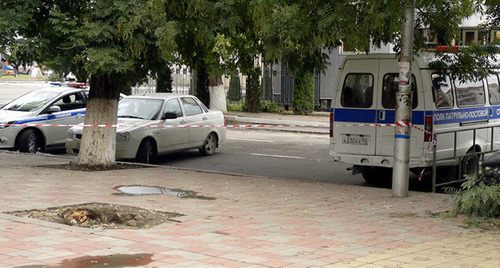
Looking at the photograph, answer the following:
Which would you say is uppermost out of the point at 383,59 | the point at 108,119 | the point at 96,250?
the point at 383,59

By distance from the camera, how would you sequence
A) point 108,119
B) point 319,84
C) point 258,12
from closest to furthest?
point 258,12 → point 108,119 → point 319,84

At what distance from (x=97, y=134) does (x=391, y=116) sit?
5.52 metres

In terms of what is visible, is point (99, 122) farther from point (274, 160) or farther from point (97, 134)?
point (274, 160)

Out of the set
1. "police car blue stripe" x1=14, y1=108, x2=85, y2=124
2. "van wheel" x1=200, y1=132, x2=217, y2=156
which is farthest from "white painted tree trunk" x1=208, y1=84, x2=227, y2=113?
"police car blue stripe" x1=14, y1=108, x2=85, y2=124

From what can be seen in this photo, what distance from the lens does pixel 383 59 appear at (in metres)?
12.8

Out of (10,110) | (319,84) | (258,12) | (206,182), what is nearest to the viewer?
(258,12)

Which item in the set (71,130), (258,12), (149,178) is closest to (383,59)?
(258,12)

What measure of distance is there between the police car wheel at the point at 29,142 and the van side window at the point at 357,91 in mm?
7731

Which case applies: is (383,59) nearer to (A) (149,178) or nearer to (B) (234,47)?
(B) (234,47)

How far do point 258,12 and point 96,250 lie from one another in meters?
5.84

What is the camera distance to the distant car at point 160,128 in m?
15.5

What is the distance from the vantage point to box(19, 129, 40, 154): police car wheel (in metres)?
16.9

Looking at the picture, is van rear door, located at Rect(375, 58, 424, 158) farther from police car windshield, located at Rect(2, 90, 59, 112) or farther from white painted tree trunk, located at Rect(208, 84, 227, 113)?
white painted tree trunk, located at Rect(208, 84, 227, 113)

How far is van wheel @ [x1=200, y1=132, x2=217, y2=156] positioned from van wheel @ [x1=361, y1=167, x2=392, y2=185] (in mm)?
4876
